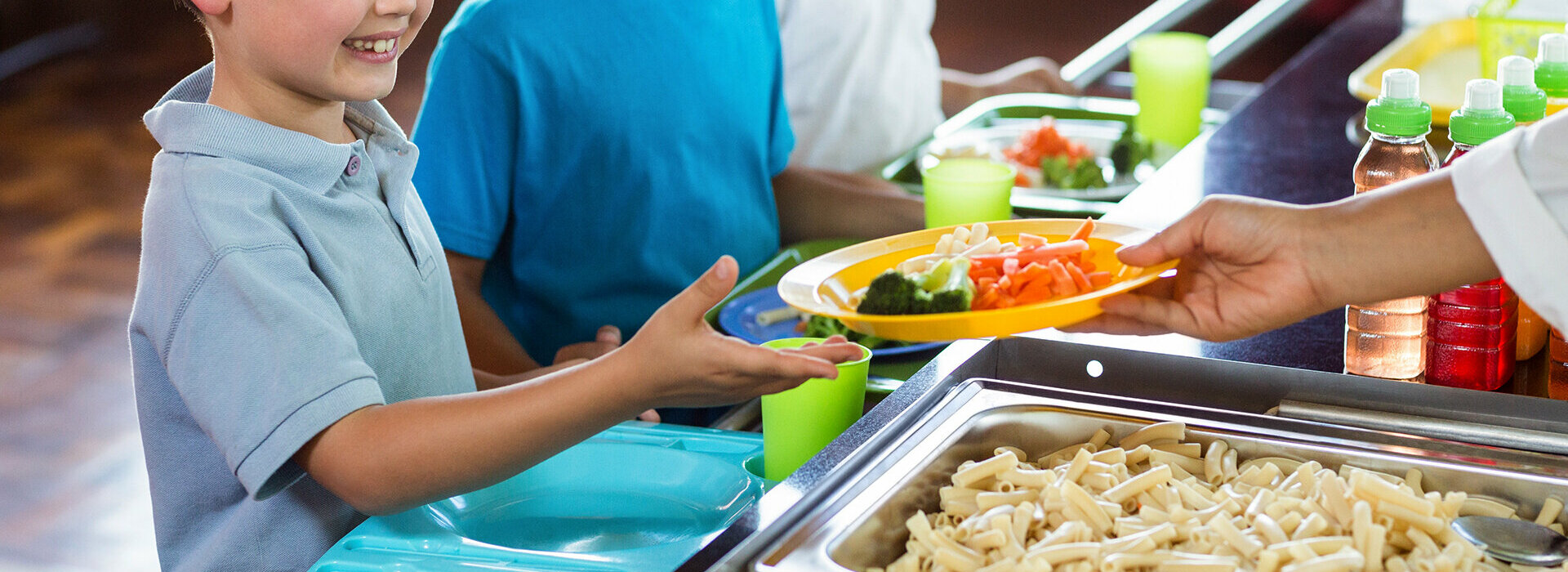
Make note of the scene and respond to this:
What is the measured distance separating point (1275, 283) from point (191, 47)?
24.3 feet

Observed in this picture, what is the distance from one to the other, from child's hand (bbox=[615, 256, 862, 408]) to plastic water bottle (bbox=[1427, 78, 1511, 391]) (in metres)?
0.54

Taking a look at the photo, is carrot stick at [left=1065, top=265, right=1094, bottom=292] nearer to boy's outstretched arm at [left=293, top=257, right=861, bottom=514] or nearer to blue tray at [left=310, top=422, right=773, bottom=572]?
boy's outstretched arm at [left=293, top=257, right=861, bottom=514]

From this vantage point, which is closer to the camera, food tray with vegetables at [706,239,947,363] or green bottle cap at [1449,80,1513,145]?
green bottle cap at [1449,80,1513,145]

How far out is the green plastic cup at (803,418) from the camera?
44.9 inches

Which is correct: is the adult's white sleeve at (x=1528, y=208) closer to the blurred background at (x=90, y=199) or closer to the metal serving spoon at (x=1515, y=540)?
the metal serving spoon at (x=1515, y=540)

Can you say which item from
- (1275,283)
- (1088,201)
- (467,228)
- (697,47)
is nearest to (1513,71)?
(1275,283)

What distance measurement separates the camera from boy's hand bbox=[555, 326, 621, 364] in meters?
1.64

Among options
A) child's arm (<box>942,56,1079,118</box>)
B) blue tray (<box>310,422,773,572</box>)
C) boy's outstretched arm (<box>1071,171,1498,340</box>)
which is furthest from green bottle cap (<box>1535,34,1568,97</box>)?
child's arm (<box>942,56,1079,118</box>)

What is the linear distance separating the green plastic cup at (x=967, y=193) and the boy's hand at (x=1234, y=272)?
52 cm

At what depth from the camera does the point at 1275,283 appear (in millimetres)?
1104

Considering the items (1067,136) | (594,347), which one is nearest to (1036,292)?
(594,347)

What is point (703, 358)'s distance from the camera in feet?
3.13

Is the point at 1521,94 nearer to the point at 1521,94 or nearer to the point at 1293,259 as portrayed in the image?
the point at 1521,94

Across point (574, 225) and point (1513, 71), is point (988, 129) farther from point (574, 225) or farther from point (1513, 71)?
point (1513, 71)
